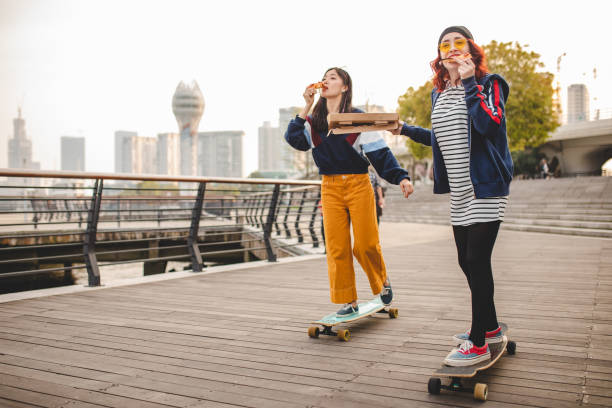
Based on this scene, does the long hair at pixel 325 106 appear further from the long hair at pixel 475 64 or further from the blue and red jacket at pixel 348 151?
the long hair at pixel 475 64

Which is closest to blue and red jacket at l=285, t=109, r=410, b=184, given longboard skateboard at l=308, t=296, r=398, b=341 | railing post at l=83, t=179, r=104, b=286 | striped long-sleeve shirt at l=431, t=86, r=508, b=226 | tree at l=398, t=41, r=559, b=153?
striped long-sleeve shirt at l=431, t=86, r=508, b=226

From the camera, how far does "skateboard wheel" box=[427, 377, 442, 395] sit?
2332 millimetres

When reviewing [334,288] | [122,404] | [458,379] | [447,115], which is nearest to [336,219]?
[334,288]

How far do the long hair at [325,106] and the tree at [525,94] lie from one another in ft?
86.9

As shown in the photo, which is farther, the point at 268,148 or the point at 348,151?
the point at 268,148

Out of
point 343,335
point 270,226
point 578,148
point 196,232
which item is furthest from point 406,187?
point 578,148

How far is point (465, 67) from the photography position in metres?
2.39

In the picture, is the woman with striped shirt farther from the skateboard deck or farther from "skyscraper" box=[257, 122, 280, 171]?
"skyscraper" box=[257, 122, 280, 171]

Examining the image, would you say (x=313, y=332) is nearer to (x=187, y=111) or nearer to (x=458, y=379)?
(x=458, y=379)

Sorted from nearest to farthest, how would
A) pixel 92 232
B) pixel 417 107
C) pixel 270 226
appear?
pixel 92 232, pixel 270 226, pixel 417 107

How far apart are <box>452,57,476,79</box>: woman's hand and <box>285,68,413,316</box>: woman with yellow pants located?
1.03 meters

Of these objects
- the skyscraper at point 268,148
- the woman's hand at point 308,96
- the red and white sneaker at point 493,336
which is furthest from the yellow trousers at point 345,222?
the skyscraper at point 268,148

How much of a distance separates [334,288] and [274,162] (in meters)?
186

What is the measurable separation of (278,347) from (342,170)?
1.22 m
